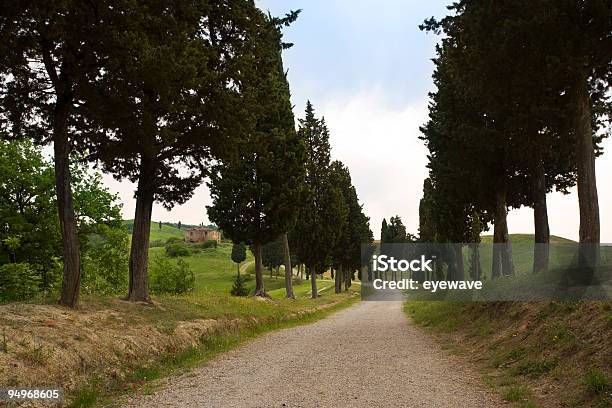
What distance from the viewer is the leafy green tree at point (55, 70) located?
35.4ft

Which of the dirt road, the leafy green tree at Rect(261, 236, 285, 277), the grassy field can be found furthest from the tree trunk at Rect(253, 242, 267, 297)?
the leafy green tree at Rect(261, 236, 285, 277)

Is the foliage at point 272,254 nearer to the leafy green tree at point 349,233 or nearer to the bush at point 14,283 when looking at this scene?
the leafy green tree at point 349,233

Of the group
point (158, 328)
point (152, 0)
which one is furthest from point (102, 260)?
point (152, 0)

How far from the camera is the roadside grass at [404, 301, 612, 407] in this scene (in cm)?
724

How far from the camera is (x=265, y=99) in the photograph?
1764 cm

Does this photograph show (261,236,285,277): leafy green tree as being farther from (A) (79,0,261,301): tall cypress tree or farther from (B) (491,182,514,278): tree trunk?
(A) (79,0,261,301): tall cypress tree

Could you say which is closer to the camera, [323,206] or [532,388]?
[532,388]

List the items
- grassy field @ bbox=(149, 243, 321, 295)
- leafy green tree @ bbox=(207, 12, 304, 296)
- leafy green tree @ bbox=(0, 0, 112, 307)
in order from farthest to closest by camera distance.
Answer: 1. grassy field @ bbox=(149, 243, 321, 295)
2. leafy green tree @ bbox=(207, 12, 304, 296)
3. leafy green tree @ bbox=(0, 0, 112, 307)

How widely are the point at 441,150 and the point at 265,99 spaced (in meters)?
10.5

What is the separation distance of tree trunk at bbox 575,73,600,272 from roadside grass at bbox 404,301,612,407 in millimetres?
1806

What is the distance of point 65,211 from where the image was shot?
12.8 metres

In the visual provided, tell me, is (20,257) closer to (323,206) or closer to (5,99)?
(5,99)

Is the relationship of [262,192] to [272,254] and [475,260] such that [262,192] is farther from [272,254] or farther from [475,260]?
[272,254]

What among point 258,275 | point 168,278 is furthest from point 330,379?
point 168,278
